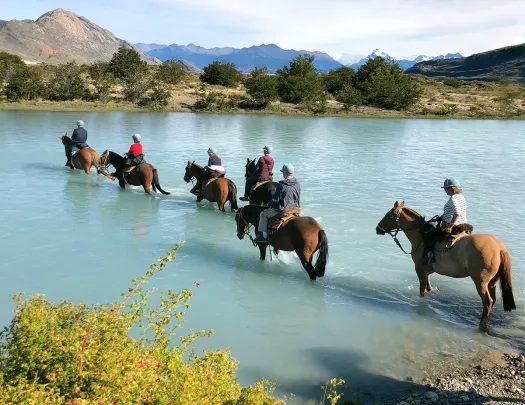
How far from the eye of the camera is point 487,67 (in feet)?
494

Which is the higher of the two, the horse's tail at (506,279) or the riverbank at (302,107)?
the riverbank at (302,107)

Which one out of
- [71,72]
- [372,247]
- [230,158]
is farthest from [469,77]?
[372,247]

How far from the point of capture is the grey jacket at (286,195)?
8969 mm

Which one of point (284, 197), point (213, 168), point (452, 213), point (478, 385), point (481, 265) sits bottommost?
point (478, 385)

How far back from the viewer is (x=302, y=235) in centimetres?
866

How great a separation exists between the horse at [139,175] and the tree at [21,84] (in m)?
33.9

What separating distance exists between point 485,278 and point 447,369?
1.68 m

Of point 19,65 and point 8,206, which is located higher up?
point 19,65

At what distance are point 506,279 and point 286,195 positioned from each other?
3.96m

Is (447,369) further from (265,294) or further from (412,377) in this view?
(265,294)

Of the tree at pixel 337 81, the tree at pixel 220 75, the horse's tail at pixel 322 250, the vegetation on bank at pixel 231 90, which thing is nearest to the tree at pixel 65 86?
the vegetation on bank at pixel 231 90

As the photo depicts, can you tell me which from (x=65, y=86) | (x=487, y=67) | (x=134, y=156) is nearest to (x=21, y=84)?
(x=65, y=86)

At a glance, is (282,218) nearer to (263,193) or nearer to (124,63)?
(263,193)

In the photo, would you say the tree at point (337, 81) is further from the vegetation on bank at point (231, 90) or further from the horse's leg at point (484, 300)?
the horse's leg at point (484, 300)
